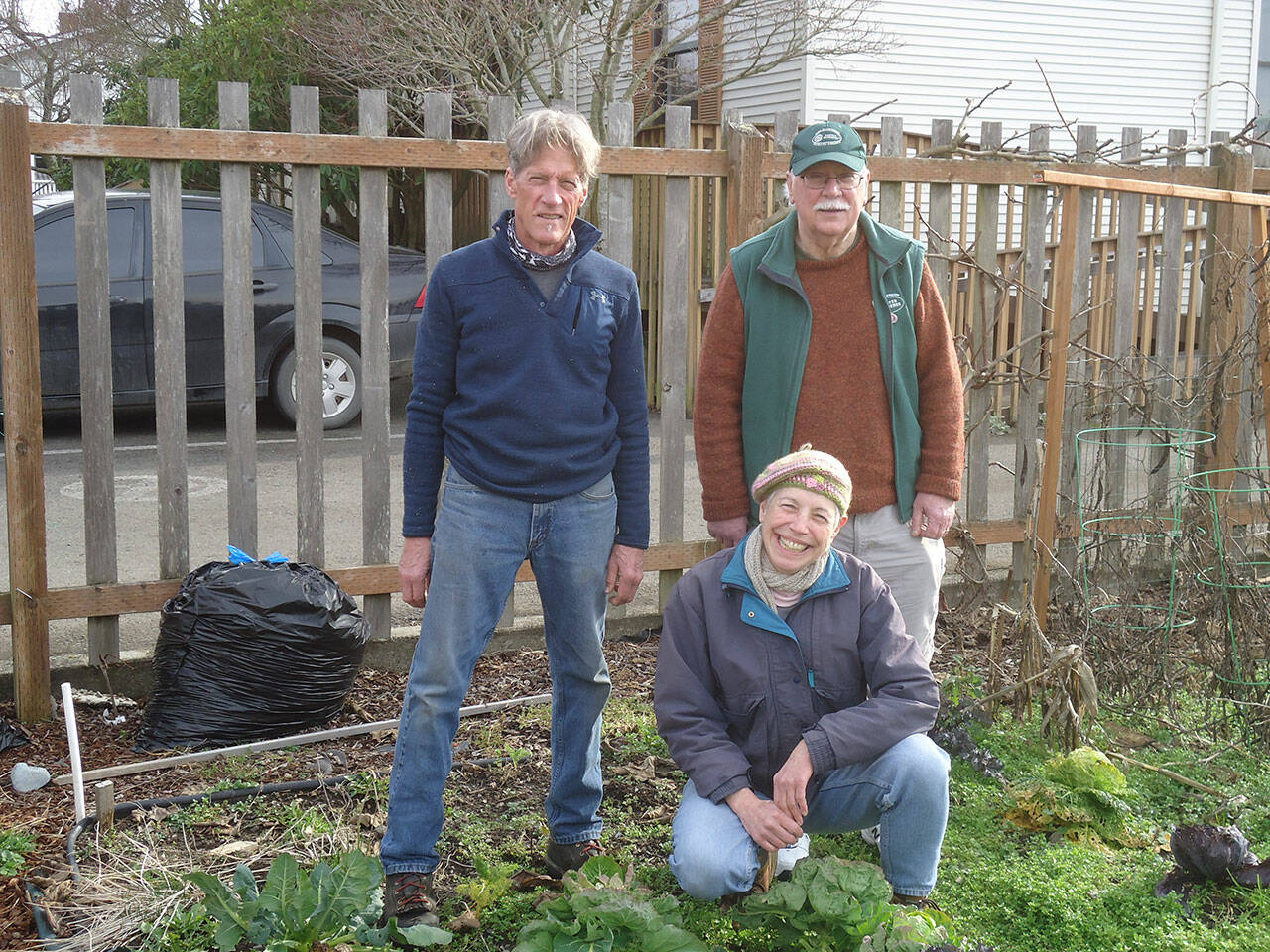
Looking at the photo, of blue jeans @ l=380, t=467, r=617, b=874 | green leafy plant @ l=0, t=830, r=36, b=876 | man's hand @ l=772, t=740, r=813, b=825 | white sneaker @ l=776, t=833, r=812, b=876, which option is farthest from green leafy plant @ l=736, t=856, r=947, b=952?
green leafy plant @ l=0, t=830, r=36, b=876

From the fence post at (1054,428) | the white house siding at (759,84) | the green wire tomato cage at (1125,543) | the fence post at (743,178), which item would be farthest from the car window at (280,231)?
the white house siding at (759,84)

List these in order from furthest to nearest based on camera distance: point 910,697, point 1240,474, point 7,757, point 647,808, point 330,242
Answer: point 330,242
point 1240,474
point 7,757
point 647,808
point 910,697

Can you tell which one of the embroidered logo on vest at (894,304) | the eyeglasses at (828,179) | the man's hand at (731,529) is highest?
the eyeglasses at (828,179)

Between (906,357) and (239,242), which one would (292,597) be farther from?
(906,357)

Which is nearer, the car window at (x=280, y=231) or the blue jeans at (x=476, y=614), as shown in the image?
the blue jeans at (x=476, y=614)

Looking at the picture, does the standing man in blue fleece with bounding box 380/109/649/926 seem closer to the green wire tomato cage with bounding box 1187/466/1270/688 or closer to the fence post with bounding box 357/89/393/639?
the fence post with bounding box 357/89/393/639

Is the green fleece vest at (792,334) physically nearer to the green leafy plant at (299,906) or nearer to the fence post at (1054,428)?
the fence post at (1054,428)

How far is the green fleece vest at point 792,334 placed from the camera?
128 inches

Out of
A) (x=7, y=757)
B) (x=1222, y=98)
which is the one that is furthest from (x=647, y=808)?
(x=1222, y=98)

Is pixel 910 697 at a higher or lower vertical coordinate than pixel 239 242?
lower

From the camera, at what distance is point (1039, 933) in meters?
2.95

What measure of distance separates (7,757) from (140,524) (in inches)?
117

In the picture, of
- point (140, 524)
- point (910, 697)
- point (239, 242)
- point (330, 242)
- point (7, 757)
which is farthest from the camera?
point (330, 242)

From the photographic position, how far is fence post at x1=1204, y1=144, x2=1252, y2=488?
5.43m
